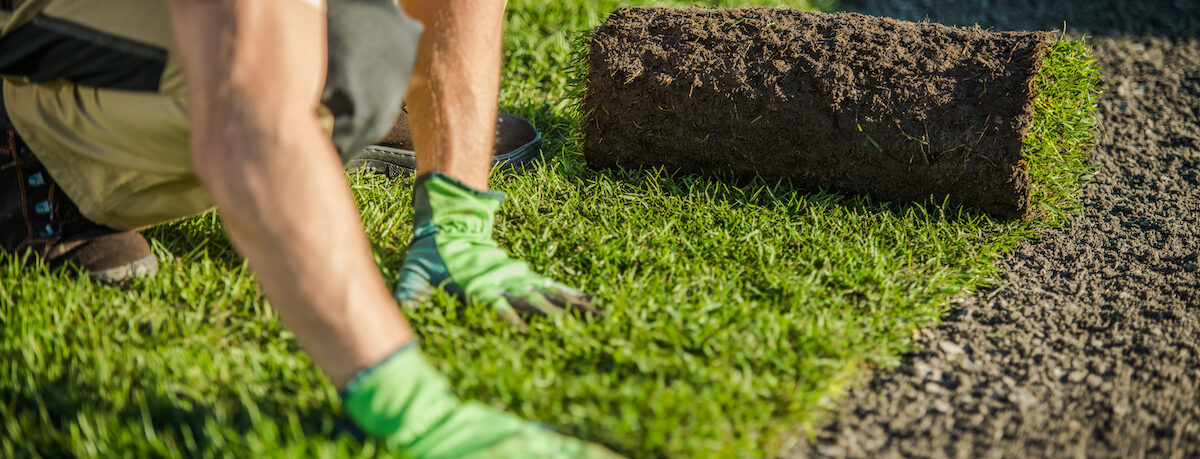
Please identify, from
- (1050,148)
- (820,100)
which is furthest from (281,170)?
(1050,148)

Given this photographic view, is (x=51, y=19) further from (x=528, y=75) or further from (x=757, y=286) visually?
(x=528, y=75)

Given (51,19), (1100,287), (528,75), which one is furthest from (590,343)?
(528,75)

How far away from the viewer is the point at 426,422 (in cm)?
135

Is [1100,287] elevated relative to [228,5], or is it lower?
lower

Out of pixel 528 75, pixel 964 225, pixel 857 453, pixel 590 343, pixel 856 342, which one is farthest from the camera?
pixel 528 75

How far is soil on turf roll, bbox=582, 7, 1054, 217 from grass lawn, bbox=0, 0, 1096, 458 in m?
0.09

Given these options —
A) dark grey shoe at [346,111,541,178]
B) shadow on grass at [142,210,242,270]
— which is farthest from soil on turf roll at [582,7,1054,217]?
shadow on grass at [142,210,242,270]

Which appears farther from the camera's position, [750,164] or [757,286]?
[750,164]

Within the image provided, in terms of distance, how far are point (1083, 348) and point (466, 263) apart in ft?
4.73

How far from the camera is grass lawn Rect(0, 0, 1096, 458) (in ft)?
4.84

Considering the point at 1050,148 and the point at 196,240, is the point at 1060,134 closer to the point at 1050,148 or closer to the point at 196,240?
the point at 1050,148

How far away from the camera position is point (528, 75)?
11.1 feet

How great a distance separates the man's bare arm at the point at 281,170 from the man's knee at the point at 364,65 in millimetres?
348

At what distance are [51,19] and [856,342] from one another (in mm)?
1826
